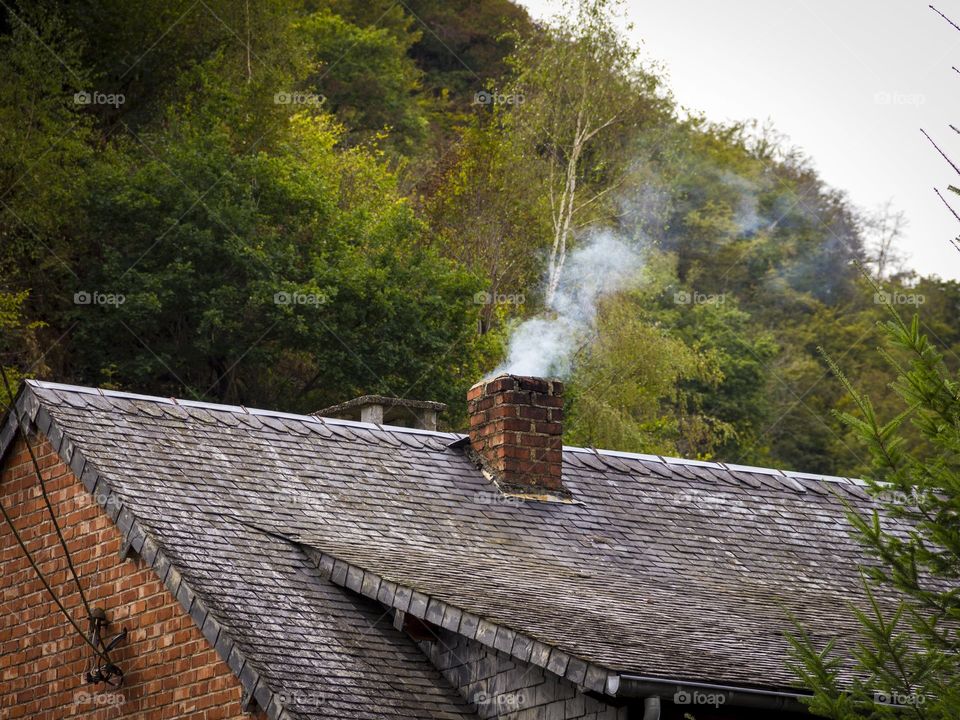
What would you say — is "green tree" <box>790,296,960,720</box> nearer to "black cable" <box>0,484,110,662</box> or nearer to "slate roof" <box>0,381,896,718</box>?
"slate roof" <box>0,381,896,718</box>

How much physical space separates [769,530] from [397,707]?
18.6 feet

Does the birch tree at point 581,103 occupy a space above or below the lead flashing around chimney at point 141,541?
above

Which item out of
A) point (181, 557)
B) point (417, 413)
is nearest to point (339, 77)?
point (417, 413)

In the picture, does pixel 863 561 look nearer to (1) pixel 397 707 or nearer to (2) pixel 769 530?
(2) pixel 769 530

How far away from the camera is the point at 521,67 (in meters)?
46.3

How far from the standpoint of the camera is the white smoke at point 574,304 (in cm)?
4047

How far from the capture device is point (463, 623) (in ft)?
34.4

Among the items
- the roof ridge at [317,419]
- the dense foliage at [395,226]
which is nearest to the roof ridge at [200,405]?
the roof ridge at [317,419]

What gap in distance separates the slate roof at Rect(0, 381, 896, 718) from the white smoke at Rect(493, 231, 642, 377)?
23.7m

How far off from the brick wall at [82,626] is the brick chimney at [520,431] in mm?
4015

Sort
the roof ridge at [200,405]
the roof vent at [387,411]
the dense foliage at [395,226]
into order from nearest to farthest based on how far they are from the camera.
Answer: the roof ridge at [200,405] → the roof vent at [387,411] → the dense foliage at [395,226]

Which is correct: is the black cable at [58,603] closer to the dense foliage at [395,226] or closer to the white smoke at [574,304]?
the dense foliage at [395,226]

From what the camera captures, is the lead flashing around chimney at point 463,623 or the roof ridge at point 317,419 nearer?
the lead flashing around chimney at point 463,623

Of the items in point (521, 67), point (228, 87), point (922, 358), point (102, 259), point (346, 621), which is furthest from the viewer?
point (521, 67)
